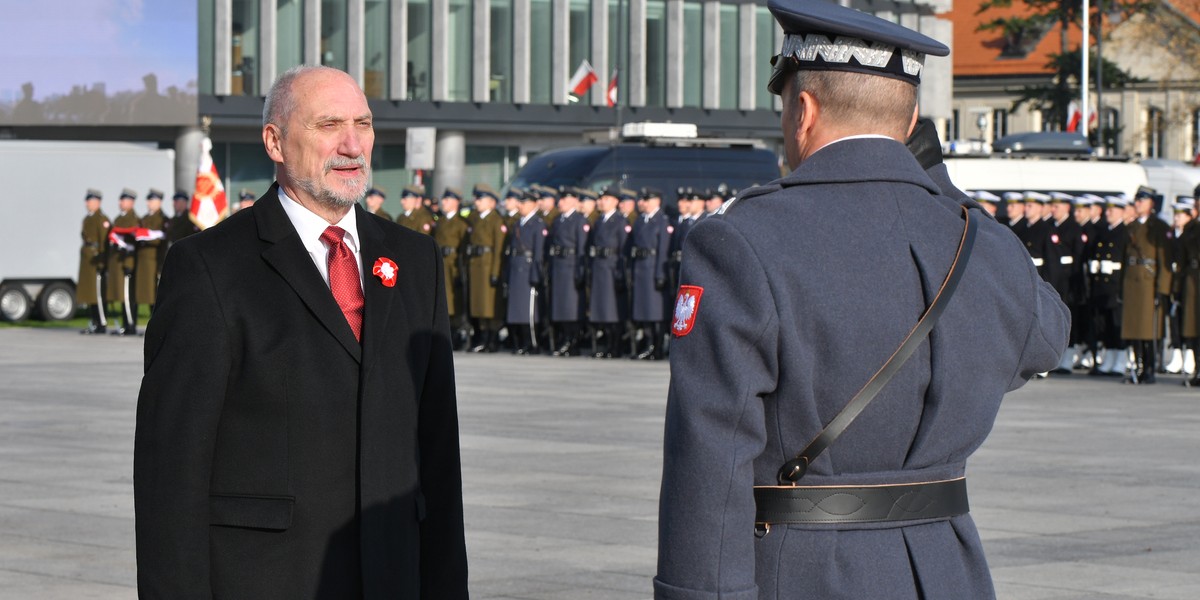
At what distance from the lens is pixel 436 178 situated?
5597 cm

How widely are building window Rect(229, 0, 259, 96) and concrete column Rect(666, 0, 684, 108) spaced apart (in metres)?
12.6

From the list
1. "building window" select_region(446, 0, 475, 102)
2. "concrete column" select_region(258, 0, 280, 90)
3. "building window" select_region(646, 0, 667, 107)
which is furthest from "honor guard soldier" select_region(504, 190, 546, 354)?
"building window" select_region(646, 0, 667, 107)

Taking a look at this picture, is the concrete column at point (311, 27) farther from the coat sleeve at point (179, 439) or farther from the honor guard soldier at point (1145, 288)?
the coat sleeve at point (179, 439)

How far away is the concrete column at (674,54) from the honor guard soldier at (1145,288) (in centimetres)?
3737

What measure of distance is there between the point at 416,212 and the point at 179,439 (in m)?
22.7

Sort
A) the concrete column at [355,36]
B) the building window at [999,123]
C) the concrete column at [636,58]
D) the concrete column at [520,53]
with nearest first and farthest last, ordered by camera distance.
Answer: the concrete column at [355,36], the concrete column at [520,53], the concrete column at [636,58], the building window at [999,123]

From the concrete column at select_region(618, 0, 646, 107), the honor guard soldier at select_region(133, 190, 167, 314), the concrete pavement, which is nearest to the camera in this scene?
the concrete pavement

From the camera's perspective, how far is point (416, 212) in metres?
26.4

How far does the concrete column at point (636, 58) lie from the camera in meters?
→ 57.0

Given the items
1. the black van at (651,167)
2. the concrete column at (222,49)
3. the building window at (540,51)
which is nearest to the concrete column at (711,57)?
the building window at (540,51)

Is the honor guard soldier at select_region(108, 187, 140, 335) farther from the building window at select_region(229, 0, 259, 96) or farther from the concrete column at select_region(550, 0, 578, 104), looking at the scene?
the concrete column at select_region(550, 0, 578, 104)

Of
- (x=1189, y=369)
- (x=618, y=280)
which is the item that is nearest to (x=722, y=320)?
(x=1189, y=369)

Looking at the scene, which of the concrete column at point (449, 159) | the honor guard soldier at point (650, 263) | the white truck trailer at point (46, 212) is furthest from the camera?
the concrete column at point (449, 159)

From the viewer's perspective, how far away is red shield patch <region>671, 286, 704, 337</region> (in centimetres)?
322
